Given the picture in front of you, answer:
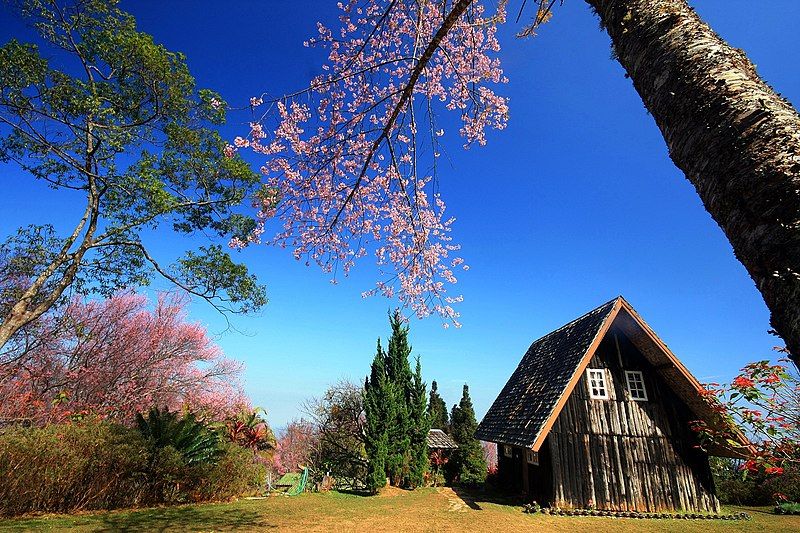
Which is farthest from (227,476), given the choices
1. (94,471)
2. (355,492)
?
(355,492)

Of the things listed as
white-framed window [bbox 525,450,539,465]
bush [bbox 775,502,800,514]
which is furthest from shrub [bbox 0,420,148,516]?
bush [bbox 775,502,800,514]

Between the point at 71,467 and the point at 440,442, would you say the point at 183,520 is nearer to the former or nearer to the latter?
the point at 71,467

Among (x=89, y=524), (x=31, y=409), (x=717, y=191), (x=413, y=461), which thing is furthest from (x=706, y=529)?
(x=31, y=409)

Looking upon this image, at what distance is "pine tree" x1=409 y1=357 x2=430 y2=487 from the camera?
18.8m

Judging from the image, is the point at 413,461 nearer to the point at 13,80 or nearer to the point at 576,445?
the point at 576,445

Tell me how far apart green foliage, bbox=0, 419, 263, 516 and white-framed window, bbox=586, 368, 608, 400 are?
13489mm

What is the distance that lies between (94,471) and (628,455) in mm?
16842

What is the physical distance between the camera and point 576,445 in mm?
12727

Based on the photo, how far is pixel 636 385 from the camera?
13.5 m

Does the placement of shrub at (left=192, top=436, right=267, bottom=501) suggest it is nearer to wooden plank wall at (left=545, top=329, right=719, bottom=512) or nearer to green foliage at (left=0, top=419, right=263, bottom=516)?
green foliage at (left=0, top=419, right=263, bottom=516)

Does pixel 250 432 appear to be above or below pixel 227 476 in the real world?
above

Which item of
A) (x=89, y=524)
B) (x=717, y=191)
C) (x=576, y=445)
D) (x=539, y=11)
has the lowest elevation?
(x=89, y=524)

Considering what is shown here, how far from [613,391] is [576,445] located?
2.35 metres

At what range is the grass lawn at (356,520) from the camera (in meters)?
9.97
